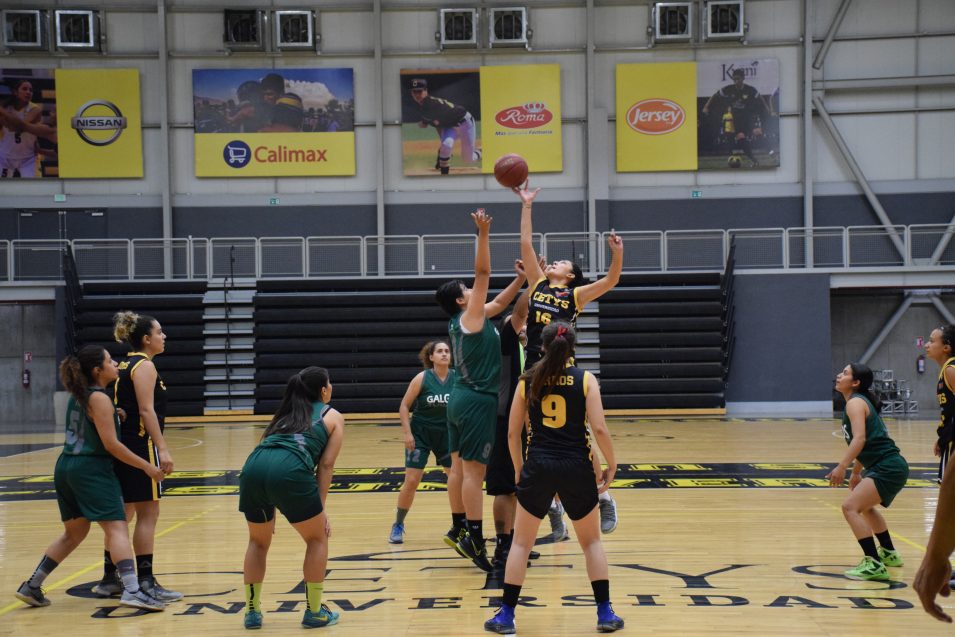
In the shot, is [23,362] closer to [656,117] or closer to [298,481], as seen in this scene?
[656,117]

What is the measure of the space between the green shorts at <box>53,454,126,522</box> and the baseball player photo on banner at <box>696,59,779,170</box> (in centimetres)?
1936

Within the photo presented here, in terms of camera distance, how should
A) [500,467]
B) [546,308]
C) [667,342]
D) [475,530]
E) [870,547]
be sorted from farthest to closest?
1. [667,342]
2. [500,467]
3. [475,530]
4. [546,308]
5. [870,547]

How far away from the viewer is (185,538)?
297 inches

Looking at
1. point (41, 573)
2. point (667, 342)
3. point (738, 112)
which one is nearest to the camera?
point (41, 573)

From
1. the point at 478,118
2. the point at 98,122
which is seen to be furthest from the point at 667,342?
the point at 98,122

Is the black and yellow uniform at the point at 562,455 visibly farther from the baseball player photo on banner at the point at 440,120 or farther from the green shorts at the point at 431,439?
the baseball player photo on banner at the point at 440,120

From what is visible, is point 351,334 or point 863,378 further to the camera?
point 351,334

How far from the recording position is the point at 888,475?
19.4 feet

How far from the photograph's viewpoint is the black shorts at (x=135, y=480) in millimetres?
5594

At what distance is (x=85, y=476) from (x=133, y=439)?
1.23 feet

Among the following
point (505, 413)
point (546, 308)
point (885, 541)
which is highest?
point (546, 308)

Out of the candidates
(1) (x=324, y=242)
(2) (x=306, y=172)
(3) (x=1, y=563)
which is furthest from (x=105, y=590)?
(2) (x=306, y=172)

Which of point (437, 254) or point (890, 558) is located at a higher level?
point (437, 254)

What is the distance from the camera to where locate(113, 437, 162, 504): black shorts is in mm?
5594
